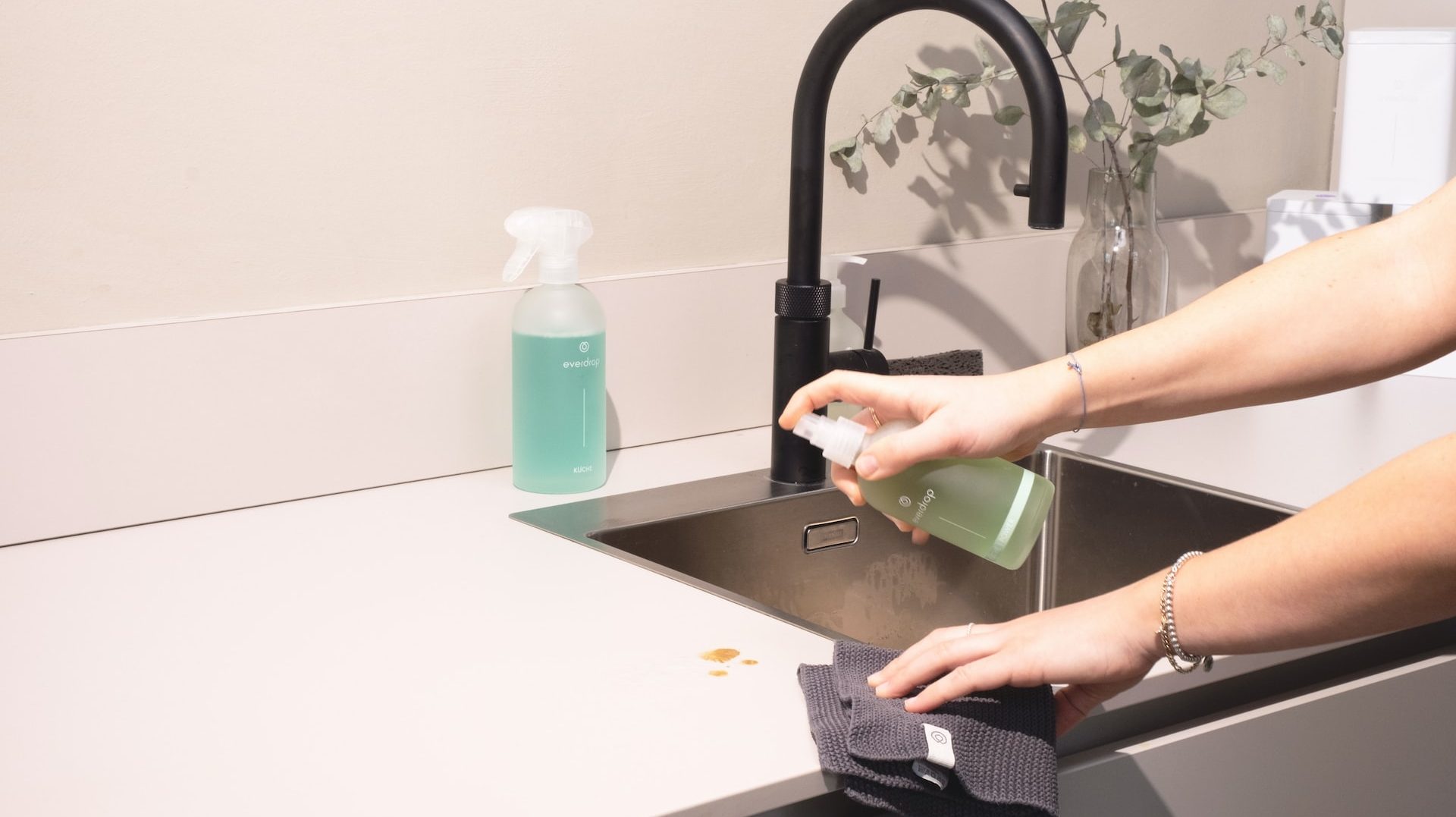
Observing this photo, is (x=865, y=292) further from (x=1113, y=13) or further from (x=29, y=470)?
(x=29, y=470)

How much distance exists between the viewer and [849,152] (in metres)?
1.46

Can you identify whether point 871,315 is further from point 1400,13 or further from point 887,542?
point 1400,13

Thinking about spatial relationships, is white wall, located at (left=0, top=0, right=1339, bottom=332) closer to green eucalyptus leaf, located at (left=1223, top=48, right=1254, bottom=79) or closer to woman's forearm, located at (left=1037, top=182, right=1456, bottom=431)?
green eucalyptus leaf, located at (left=1223, top=48, right=1254, bottom=79)

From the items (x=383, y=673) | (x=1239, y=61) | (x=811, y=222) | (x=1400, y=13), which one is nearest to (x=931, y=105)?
(x=811, y=222)

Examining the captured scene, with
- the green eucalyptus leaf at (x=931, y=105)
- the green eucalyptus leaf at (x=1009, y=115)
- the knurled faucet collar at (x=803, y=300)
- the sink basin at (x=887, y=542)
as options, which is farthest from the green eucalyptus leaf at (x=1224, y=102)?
the knurled faucet collar at (x=803, y=300)

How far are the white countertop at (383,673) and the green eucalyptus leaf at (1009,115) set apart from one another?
515 mm

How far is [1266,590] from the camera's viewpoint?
72cm

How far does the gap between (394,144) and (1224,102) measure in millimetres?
930

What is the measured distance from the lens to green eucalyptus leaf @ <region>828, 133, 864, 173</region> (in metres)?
1.45

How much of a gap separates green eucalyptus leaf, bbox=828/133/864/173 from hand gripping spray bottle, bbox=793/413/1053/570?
64 centimetres

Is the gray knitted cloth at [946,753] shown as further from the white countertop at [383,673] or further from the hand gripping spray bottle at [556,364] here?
the hand gripping spray bottle at [556,364]

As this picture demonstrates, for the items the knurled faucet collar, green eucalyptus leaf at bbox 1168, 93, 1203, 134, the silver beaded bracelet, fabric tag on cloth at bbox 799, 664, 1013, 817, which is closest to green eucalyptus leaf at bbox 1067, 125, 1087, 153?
green eucalyptus leaf at bbox 1168, 93, 1203, 134

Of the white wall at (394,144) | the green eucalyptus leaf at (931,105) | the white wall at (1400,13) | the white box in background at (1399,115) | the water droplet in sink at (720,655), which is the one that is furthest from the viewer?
the white wall at (1400,13)

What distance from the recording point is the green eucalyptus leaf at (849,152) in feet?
4.76
